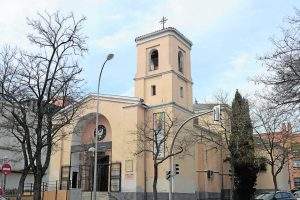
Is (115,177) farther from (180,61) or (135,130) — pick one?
(180,61)

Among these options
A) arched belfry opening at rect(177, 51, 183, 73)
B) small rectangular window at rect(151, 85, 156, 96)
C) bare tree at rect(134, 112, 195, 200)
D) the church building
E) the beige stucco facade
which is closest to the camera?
bare tree at rect(134, 112, 195, 200)

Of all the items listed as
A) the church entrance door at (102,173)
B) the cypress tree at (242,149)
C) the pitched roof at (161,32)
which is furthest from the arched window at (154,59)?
the church entrance door at (102,173)

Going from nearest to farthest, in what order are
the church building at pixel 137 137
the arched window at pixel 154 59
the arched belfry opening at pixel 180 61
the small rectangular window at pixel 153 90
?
1. the church building at pixel 137 137
2. the small rectangular window at pixel 153 90
3. the arched window at pixel 154 59
4. the arched belfry opening at pixel 180 61

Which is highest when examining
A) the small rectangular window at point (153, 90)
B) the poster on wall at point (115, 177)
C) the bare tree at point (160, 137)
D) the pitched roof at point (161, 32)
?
the pitched roof at point (161, 32)

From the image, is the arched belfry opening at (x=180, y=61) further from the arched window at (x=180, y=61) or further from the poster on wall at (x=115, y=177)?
the poster on wall at (x=115, y=177)

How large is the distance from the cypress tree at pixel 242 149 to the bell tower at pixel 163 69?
6.03 m

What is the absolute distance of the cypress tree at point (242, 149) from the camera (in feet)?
124

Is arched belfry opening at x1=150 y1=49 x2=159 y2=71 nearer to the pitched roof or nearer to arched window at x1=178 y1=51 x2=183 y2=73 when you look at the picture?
the pitched roof

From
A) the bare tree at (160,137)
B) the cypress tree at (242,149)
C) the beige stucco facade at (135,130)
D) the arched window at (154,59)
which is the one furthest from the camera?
the arched window at (154,59)

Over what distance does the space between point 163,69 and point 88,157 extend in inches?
449

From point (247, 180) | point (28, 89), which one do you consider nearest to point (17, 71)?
point (28, 89)

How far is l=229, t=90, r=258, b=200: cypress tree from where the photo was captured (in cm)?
3791

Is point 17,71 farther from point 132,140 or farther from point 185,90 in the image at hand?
point 185,90

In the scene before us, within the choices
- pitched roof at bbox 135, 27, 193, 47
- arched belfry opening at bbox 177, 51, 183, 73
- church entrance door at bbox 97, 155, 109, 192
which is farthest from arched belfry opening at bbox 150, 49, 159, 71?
church entrance door at bbox 97, 155, 109, 192
